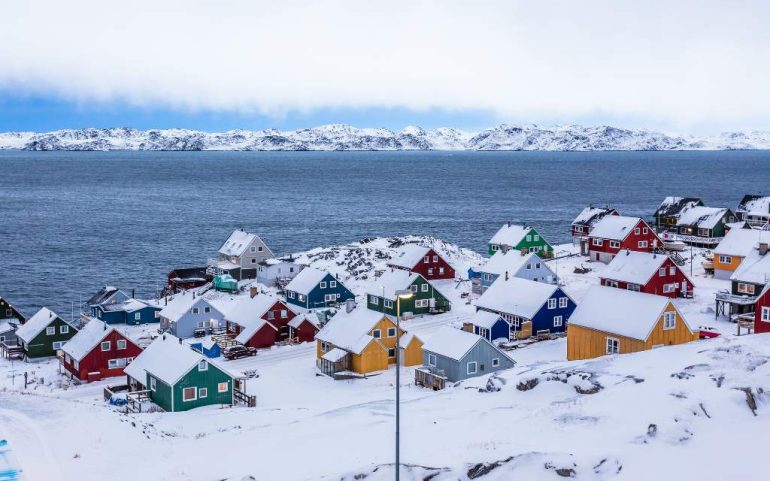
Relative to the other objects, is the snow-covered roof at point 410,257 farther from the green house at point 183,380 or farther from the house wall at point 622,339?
the green house at point 183,380

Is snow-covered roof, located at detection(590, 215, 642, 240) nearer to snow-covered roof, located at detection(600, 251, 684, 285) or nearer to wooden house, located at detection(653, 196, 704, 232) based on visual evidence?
snow-covered roof, located at detection(600, 251, 684, 285)

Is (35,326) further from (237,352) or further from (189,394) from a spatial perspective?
(189,394)

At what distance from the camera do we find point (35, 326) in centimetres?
5625

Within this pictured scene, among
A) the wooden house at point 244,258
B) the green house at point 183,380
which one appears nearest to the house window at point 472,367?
the green house at point 183,380

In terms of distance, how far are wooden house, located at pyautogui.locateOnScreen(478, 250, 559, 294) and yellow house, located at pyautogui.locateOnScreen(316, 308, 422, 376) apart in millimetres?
19793

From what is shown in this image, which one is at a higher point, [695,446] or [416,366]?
[695,446]

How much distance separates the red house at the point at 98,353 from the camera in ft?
163

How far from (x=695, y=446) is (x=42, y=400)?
29.8 metres

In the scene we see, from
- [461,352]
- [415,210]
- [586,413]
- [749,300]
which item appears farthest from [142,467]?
[415,210]

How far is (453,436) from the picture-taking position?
87.5 ft

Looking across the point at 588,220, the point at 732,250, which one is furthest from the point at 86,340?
the point at 588,220

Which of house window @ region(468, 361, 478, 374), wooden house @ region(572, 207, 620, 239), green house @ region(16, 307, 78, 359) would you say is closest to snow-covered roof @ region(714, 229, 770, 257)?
wooden house @ region(572, 207, 620, 239)

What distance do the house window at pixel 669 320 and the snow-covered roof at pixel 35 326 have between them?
1677 inches

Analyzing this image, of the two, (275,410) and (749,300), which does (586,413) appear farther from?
(749,300)
